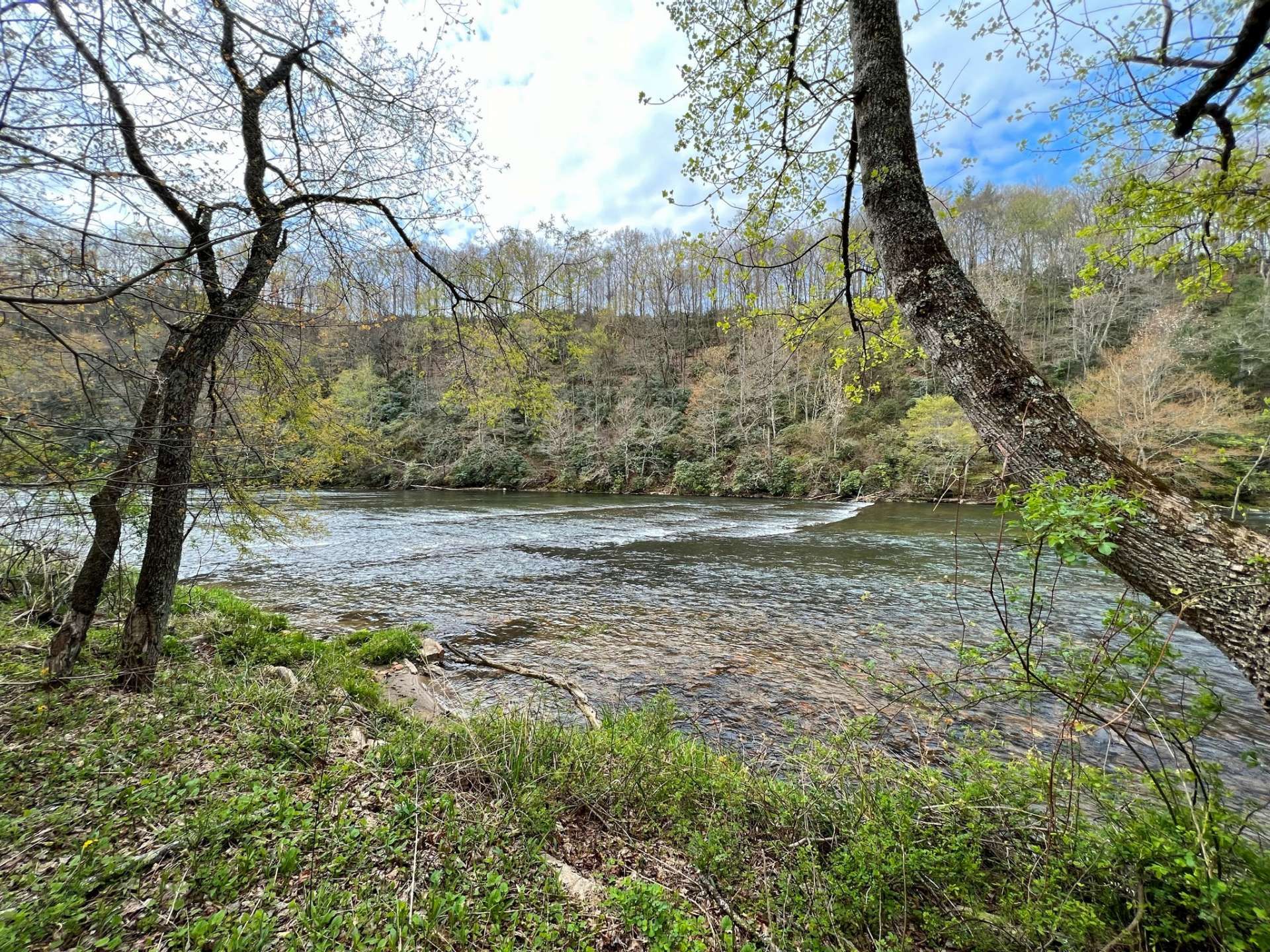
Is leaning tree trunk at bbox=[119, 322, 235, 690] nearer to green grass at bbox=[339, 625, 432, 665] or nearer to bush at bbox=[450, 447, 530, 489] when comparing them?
green grass at bbox=[339, 625, 432, 665]

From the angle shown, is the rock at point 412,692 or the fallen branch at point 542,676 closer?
the rock at point 412,692

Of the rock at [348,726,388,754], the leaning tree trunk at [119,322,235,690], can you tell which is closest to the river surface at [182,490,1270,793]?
the leaning tree trunk at [119,322,235,690]

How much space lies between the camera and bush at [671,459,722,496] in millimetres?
32250

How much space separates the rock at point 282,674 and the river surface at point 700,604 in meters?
1.70

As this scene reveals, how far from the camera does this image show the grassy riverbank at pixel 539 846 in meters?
1.79

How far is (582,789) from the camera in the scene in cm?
281

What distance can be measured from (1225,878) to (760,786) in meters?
1.88

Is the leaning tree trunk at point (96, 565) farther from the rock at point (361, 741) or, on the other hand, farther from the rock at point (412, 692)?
the rock at point (412, 692)

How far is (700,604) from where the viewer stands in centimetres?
898

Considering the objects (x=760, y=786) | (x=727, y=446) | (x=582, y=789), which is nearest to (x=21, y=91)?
(x=582, y=789)

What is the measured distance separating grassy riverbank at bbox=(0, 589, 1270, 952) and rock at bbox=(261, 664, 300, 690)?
0.69 meters

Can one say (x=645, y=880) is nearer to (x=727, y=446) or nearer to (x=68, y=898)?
(x=68, y=898)

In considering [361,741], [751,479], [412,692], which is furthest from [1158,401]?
[361,741]

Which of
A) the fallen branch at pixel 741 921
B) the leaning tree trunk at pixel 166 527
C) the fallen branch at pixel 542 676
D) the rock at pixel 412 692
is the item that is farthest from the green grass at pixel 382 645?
the fallen branch at pixel 741 921
